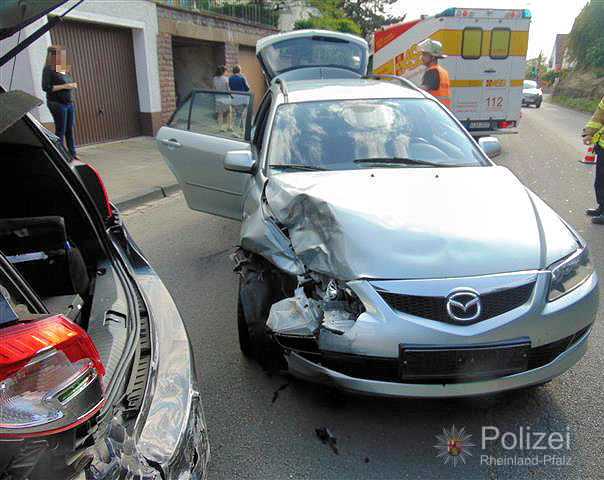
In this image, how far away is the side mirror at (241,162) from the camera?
4105mm

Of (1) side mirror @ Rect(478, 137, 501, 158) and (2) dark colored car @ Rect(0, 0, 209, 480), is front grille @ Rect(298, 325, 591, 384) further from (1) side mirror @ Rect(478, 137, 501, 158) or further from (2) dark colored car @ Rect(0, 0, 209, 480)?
(1) side mirror @ Rect(478, 137, 501, 158)

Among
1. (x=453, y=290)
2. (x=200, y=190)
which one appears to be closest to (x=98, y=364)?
(x=453, y=290)

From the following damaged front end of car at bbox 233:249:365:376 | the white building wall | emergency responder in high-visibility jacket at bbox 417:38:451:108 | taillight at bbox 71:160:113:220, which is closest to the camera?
damaged front end of car at bbox 233:249:365:376

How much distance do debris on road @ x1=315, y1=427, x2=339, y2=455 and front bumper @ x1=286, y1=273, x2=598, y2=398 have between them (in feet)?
1.03

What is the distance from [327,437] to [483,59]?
445 inches

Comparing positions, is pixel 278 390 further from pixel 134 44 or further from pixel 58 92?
pixel 134 44

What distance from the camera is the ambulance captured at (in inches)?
464

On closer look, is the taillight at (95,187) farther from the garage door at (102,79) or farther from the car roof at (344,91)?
the garage door at (102,79)

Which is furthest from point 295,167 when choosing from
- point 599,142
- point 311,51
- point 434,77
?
point 311,51

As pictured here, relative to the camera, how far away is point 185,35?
15219 millimetres

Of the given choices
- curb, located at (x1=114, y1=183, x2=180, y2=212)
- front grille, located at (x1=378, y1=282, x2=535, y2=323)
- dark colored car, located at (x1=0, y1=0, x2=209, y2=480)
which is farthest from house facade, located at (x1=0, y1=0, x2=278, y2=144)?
front grille, located at (x1=378, y1=282, x2=535, y2=323)

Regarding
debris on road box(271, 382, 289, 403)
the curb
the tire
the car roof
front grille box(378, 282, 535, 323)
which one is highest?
the car roof

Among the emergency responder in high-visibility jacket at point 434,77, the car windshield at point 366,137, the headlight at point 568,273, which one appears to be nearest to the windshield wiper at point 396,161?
the car windshield at point 366,137

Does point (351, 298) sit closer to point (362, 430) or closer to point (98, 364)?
point (362, 430)
